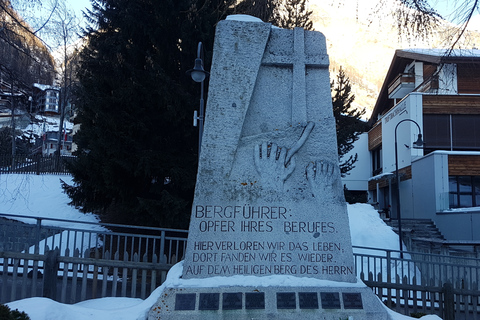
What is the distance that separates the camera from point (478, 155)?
2261 centimetres

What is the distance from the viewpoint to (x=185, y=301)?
4430 millimetres

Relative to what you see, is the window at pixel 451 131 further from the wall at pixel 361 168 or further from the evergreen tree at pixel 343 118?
the wall at pixel 361 168

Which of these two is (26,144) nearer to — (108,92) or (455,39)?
(108,92)

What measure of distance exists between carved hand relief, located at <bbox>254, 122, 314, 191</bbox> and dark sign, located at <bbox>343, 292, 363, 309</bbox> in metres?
1.41

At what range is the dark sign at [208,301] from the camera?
14.5 feet

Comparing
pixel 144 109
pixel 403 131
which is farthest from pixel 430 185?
pixel 144 109

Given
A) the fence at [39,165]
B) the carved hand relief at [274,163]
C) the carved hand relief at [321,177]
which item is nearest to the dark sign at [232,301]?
the carved hand relief at [274,163]

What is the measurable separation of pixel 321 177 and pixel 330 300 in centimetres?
142

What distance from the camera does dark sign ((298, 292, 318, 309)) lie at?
14.9 feet

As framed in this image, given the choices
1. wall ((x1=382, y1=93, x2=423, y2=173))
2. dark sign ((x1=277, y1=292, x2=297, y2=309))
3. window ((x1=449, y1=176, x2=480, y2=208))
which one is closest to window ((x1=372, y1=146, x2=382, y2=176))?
wall ((x1=382, y1=93, x2=423, y2=173))

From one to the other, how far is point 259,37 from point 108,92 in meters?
9.87

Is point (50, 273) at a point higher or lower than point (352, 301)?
lower

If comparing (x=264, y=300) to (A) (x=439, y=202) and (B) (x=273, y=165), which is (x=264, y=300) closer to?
(B) (x=273, y=165)

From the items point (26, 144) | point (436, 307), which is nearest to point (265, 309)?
point (436, 307)
